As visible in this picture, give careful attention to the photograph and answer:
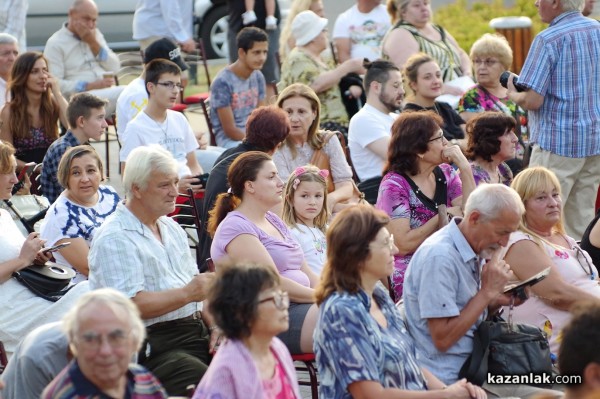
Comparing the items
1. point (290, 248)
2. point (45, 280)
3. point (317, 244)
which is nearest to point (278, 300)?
point (290, 248)

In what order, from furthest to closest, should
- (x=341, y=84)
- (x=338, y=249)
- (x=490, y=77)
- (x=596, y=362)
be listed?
(x=341, y=84)
(x=490, y=77)
(x=338, y=249)
(x=596, y=362)

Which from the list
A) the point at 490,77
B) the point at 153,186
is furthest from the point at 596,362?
the point at 490,77

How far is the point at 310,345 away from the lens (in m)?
5.71

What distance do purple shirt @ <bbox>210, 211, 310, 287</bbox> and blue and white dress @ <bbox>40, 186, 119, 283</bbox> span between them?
1.03 m

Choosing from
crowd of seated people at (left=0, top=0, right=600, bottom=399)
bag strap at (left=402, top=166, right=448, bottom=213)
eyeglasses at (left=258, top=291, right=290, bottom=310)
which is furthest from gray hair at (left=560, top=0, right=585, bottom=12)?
eyeglasses at (left=258, top=291, right=290, bottom=310)

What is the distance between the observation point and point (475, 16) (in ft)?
47.2

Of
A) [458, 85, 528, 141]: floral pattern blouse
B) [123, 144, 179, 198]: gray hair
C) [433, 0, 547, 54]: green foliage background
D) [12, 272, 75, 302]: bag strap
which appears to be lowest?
[12, 272, 75, 302]: bag strap

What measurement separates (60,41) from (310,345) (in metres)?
6.12

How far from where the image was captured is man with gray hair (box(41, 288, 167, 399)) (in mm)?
3959

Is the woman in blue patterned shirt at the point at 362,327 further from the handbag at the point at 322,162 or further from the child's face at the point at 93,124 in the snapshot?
the child's face at the point at 93,124

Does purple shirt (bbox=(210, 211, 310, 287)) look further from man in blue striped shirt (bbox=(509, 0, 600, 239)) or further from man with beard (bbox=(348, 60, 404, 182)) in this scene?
man in blue striped shirt (bbox=(509, 0, 600, 239))

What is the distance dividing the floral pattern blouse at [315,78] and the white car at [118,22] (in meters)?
4.19

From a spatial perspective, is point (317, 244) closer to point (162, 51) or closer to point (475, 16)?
point (162, 51)

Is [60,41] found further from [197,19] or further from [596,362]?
[596,362]
